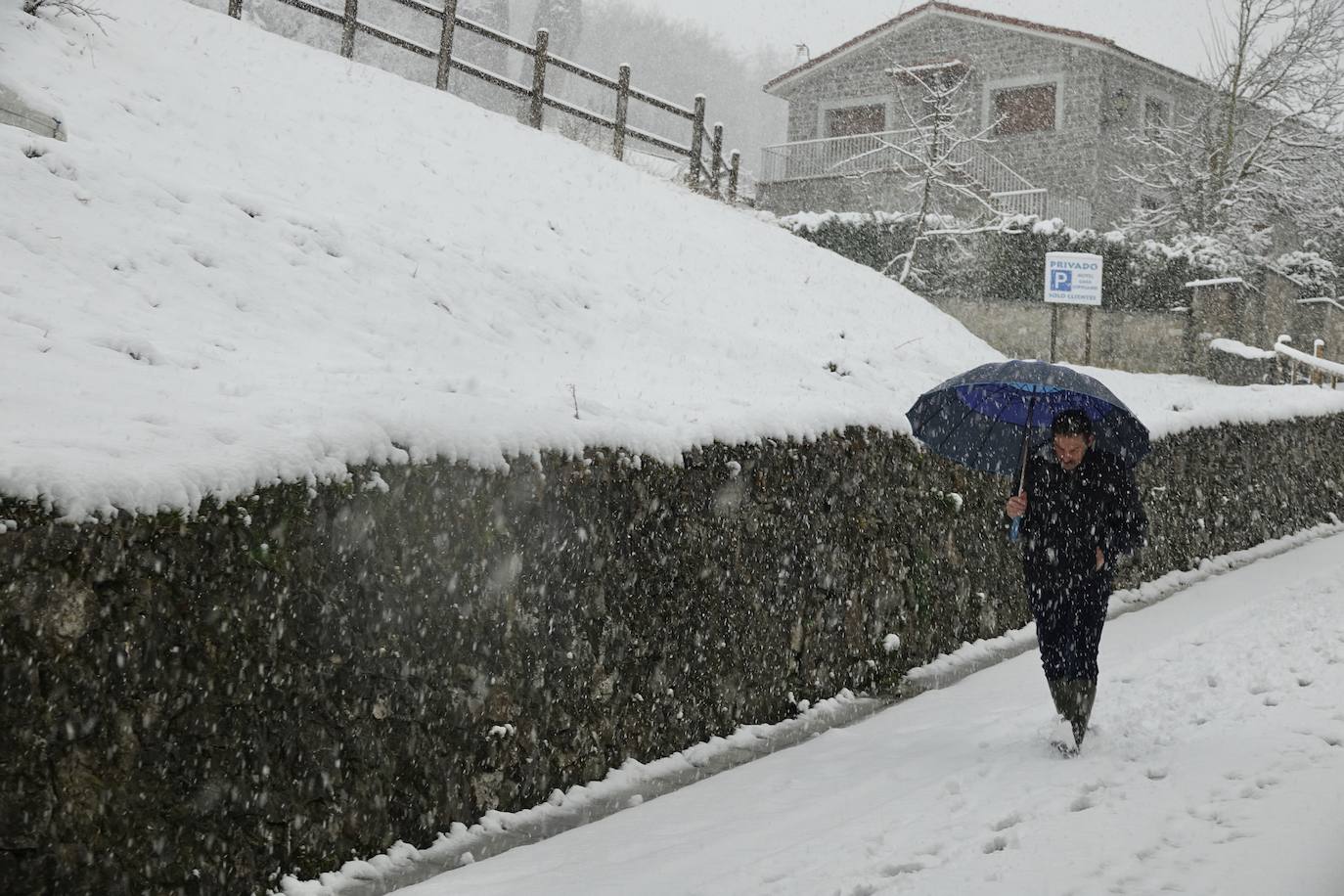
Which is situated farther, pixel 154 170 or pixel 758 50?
pixel 758 50

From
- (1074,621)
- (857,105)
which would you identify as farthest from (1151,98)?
(1074,621)

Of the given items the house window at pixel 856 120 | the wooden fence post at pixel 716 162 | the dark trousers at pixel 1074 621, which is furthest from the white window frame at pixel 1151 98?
the dark trousers at pixel 1074 621

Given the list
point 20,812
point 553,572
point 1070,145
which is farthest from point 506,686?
point 1070,145

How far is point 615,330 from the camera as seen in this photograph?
33.8ft

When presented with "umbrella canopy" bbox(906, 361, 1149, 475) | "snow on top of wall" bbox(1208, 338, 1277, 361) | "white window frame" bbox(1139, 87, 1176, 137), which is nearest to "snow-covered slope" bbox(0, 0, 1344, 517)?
"umbrella canopy" bbox(906, 361, 1149, 475)

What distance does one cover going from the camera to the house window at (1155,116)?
30.1 meters

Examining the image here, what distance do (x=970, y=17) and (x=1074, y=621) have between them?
2894 cm

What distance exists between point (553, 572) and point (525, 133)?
39.8 ft

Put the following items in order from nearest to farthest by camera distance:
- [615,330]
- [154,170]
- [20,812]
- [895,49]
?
[20,812] → [154,170] → [615,330] → [895,49]

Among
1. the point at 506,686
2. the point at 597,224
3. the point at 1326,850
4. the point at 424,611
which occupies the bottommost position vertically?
the point at 1326,850

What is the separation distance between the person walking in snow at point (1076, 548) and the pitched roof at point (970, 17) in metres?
26.7

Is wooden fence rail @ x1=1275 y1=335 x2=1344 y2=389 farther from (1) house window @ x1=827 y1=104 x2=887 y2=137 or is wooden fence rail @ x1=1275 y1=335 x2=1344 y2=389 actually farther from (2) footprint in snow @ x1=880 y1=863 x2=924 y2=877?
(2) footprint in snow @ x1=880 y1=863 x2=924 y2=877

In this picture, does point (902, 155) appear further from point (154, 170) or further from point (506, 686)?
point (506, 686)

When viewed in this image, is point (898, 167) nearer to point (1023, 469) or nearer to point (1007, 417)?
point (1007, 417)
